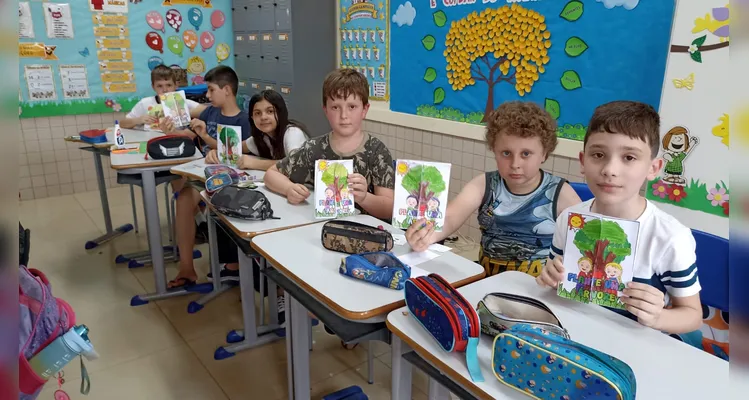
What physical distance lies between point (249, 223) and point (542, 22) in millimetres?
2304

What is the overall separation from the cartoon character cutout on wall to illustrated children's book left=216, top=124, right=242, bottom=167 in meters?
2.27

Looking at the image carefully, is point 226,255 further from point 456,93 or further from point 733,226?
point 733,226

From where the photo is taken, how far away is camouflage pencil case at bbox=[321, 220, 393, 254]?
5.60 feet

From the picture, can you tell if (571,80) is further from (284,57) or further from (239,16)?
(239,16)

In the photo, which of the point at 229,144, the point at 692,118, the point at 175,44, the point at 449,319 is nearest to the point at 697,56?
the point at 692,118

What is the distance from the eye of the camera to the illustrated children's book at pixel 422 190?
171 cm

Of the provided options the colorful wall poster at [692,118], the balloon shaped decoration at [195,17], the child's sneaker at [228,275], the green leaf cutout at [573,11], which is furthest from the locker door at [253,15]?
the colorful wall poster at [692,118]

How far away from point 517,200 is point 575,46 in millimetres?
1696

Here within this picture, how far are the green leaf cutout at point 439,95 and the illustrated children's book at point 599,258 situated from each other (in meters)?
2.80

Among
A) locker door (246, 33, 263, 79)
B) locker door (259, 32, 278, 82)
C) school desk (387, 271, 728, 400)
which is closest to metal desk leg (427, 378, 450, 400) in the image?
school desk (387, 271, 728, 400)

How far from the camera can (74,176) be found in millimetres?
5379

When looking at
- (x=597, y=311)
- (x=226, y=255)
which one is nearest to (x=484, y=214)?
(x=597, y=311)

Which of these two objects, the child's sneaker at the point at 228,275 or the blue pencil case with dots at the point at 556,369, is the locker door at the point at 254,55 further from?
the blue pencil case with dots at the point at 556,369

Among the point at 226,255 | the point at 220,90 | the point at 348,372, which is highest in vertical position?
the point at 220,90
